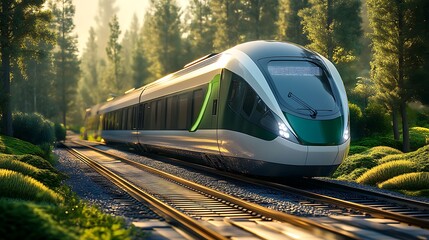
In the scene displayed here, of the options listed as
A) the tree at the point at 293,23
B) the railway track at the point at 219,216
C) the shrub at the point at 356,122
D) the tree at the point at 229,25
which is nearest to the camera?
the railway track at the point at 219,216

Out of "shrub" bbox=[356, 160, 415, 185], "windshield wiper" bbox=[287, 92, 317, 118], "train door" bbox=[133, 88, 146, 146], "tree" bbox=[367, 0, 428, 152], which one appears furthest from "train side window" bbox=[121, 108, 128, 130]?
"windshield wiper" bbox=[287, 92, 317, 118]

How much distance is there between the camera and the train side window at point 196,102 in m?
14.9

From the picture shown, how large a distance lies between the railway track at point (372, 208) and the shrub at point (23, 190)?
13.6 feet

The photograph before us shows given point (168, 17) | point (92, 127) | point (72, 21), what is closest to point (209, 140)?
point (92, 127)

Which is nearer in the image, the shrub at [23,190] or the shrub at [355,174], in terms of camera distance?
the shrub at [23,190]

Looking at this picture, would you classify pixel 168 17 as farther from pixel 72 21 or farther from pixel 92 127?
pixel 92 127

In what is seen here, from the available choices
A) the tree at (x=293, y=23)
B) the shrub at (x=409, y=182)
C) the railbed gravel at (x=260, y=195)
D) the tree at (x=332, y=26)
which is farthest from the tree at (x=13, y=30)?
the tree at (x=293, y=23)

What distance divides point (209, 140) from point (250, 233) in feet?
24.5

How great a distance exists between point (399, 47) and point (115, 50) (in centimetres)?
6556

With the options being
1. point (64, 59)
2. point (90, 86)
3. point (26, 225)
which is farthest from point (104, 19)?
point (26, 225)

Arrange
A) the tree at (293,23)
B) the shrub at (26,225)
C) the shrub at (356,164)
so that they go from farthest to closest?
1. the tree at (293,23)
2. the shrub at (356,164)
3. the shrub at (26,225)

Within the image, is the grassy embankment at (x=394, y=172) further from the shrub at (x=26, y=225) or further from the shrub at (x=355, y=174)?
the shrub at (x=26, y=225)

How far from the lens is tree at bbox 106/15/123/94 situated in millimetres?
82375

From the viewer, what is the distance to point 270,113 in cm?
1099
